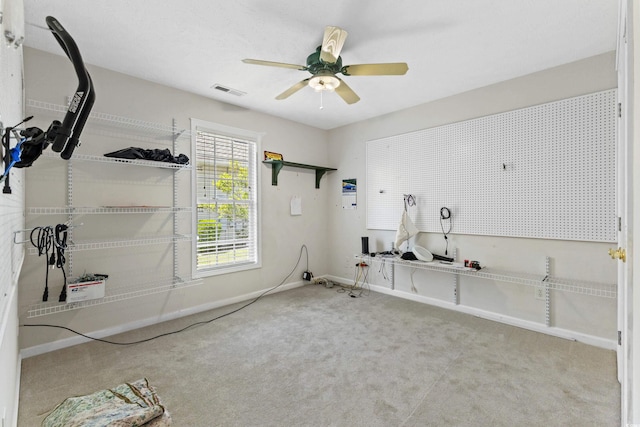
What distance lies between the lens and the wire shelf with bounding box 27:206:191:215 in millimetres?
2402

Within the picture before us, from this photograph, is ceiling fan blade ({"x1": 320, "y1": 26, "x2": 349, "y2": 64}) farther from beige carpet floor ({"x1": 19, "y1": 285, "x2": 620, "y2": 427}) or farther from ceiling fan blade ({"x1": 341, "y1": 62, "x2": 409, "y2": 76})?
beige carpet floor ({"x1": 19, "y1": 285, "x2": 620, "y2": 427})

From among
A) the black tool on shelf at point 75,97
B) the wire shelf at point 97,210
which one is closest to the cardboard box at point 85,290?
the wire shelf at point 97,210

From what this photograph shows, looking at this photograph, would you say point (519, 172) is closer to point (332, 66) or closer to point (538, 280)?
point (538, 280)

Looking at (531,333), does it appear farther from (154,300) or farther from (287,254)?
(154,300)

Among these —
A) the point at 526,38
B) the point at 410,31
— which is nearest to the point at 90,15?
the point at 410,31

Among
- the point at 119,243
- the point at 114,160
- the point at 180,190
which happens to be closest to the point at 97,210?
the point at 119,243

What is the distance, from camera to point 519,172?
3010mm

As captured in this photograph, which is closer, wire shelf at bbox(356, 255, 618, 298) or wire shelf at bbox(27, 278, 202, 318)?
wire shelf at bbox(27, 278, 202, 318)

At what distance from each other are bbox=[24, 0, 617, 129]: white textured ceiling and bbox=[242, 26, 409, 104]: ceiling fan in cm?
17

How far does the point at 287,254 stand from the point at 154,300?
186 centimetres

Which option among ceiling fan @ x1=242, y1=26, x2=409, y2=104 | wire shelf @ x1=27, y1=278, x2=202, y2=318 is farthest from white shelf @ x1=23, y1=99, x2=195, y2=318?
ceiling fan @ x1=242, y1=26, x2=409, y2=104

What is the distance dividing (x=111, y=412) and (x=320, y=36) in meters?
2.60

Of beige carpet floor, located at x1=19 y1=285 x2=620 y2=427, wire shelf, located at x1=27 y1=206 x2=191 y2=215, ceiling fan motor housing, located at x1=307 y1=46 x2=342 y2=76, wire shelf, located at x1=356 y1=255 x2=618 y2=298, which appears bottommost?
beige carpet floor, located at x1=19 y1=285 x2=620 y2=427

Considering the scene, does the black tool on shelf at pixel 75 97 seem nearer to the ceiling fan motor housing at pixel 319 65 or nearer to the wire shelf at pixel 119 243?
the ceiling fan motor housing at pixel 319 65
